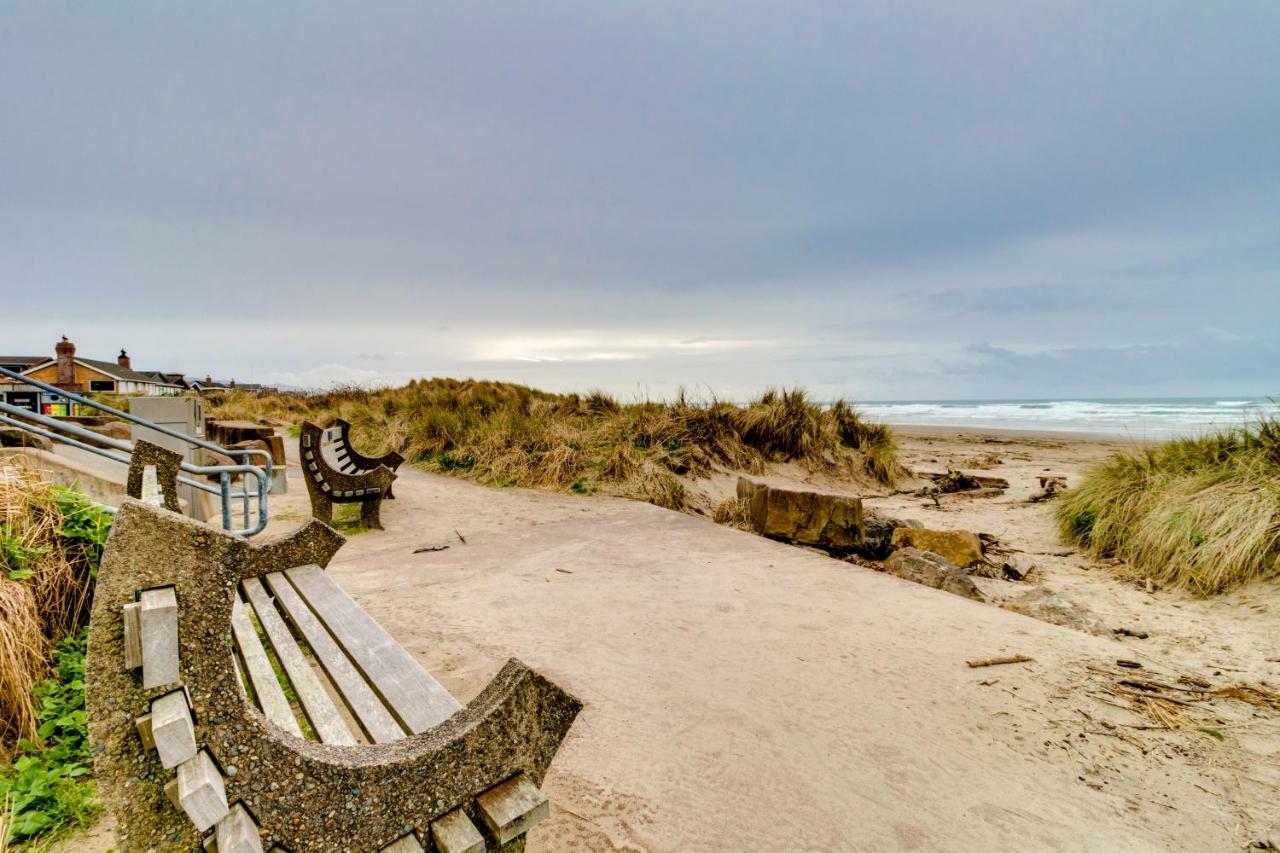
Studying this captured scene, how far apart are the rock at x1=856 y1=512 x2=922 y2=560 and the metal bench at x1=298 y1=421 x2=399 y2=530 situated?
5455 mm

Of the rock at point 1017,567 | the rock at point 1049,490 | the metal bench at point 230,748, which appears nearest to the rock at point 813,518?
the rock at point 1017,567

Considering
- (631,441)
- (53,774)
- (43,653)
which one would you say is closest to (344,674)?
(53,774)

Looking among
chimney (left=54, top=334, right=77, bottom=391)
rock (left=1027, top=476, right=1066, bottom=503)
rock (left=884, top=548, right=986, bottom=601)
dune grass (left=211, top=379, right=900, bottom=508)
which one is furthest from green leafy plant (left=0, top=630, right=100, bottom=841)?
chimney (left=54, top=334, right=77, bottom=391)

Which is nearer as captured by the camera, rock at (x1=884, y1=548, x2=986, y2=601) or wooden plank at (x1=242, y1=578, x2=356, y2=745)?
wooden plank at (x1=242, y1=578, x2=356, y2=745)

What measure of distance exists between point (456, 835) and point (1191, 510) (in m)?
7.07

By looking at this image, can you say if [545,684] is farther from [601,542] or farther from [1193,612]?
[1193,612]

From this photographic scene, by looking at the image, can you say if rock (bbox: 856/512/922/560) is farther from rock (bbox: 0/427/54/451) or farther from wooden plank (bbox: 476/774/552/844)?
rock (bbox: 0/427/54/451)

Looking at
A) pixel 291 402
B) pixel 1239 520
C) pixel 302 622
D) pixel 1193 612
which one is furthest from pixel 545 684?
pixel 291 402

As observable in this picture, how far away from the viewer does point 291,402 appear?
27328 millimetres

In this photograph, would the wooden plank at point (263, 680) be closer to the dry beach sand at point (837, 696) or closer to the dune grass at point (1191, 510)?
the dry beach sand at point (837, 696)

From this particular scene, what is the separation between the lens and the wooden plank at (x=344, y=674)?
5.76 feet

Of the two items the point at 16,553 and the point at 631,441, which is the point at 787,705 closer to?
the point at 16,553

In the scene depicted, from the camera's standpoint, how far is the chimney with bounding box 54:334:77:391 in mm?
39744

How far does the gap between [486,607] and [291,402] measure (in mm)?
27424
